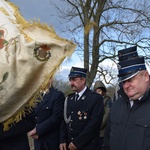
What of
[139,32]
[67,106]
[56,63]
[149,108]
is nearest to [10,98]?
[56,63]

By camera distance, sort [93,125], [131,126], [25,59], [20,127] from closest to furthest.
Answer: [25,59] < [20,127] < [131,126] < [93,125]

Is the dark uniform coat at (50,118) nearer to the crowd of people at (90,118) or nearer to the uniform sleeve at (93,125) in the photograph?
the crowd of people at (90,118)

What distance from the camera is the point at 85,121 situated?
4336mm

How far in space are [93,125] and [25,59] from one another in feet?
8.69

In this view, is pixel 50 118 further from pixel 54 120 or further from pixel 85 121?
pixel 85 121

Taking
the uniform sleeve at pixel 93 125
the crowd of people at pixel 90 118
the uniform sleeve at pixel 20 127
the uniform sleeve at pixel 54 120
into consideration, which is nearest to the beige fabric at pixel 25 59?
the crowd of people at pixel 90 118

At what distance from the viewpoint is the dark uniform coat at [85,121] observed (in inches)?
167

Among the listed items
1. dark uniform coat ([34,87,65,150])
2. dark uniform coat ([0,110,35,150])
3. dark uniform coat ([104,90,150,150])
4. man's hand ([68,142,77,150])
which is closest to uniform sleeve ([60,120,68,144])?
dark uniform coat ([34,87,65,150])

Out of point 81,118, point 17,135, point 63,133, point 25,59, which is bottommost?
point 63,133

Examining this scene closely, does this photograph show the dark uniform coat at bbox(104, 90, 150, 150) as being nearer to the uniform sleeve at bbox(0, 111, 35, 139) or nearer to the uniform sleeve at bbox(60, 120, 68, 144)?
the uniform sleeve at bbox(0, 111, 35, 139)

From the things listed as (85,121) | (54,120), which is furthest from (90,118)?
(54,120)

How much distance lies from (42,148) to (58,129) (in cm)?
39

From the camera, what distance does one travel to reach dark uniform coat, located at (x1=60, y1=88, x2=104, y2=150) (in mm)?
4242

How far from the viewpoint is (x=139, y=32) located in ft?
46.2
